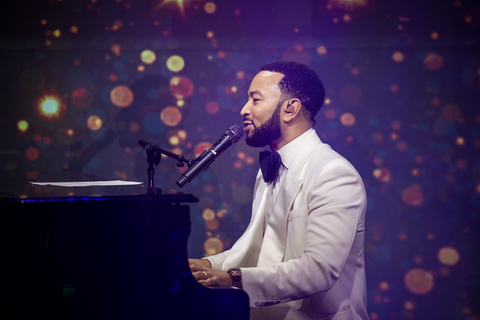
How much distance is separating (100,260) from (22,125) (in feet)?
7.53

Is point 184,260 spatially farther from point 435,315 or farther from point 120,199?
point 435,315

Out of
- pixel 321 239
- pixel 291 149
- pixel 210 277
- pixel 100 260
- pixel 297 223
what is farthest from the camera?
pixel 291 149

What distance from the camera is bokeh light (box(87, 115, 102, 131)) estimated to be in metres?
2.82

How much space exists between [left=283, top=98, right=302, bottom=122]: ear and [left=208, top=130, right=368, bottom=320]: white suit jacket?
0.13m

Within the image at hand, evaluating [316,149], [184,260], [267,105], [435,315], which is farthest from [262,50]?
[435,315]

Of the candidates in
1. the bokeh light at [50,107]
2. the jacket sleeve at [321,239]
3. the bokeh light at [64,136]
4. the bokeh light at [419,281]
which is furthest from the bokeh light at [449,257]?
the bokeh light at [50,107]

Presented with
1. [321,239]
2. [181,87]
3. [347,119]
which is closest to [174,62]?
[181,87]

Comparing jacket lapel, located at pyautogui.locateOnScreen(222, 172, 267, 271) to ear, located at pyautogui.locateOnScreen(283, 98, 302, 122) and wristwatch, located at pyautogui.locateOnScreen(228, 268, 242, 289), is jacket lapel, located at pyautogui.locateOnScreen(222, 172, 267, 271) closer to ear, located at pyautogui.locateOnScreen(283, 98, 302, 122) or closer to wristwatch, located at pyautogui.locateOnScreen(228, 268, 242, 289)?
ear, located at pyautogui.locateOnScreen(283, 98, 302, 122)

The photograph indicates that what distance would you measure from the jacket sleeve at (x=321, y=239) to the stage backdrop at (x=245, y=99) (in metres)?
1.44

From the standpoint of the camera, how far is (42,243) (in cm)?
93

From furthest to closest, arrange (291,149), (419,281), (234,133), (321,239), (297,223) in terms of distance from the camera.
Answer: (419,281), (291,149), (234,133), (297,223), (321,239)

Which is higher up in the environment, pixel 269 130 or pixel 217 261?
pixel 269 130

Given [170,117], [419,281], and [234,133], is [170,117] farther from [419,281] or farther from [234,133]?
[419,281]

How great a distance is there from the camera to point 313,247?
124 centimetres
